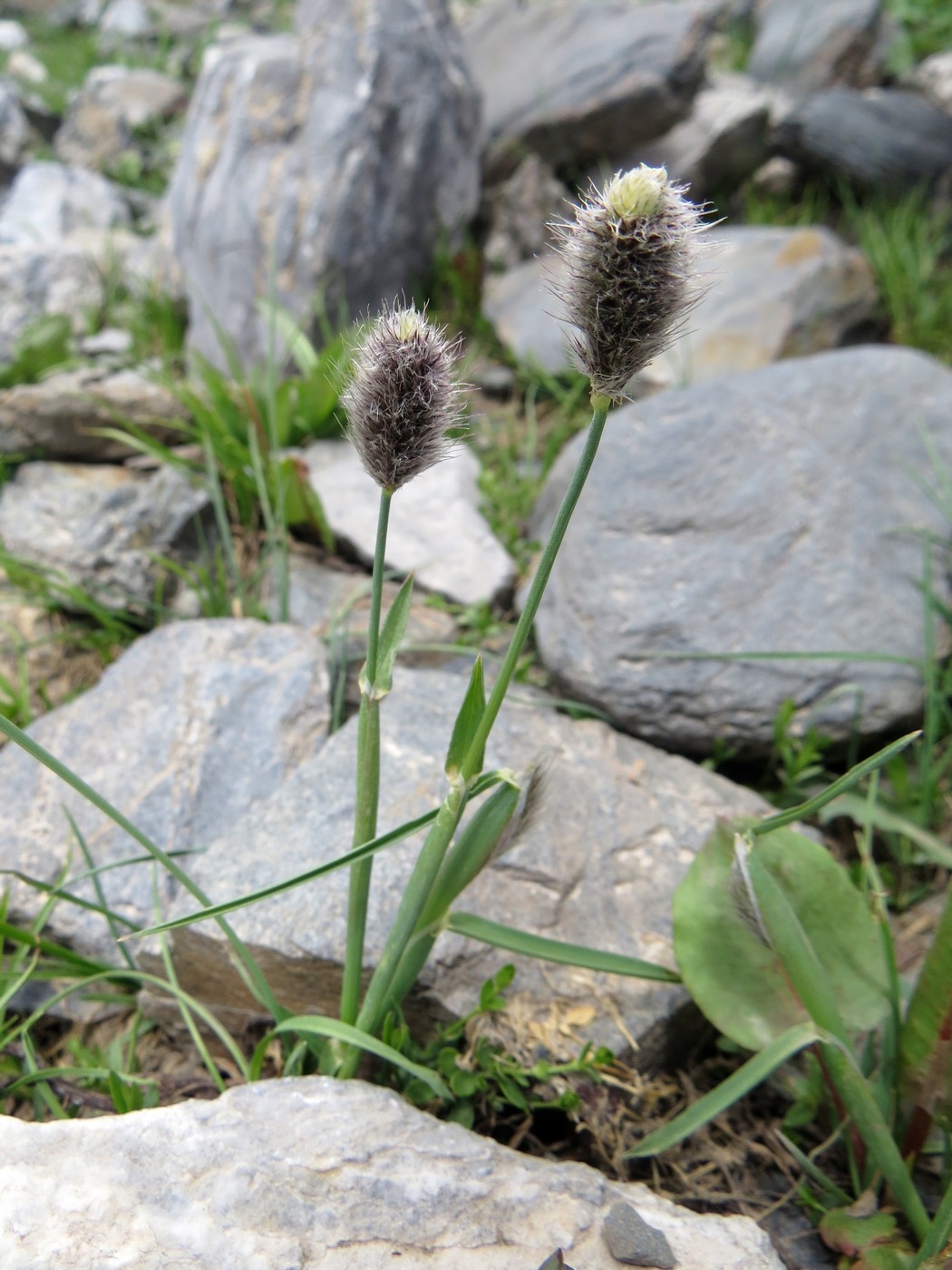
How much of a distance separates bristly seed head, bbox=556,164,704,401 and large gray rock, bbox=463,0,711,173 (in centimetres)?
352

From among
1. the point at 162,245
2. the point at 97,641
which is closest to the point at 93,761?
the point at 97,641

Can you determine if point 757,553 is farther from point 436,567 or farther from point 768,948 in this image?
point 768,948

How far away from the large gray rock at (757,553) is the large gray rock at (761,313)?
580 mm

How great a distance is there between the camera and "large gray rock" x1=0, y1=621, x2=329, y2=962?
1735 millimetres

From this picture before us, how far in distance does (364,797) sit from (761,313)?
2536 mm

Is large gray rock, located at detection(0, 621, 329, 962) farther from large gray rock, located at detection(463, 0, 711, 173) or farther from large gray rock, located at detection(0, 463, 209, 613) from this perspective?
large gray rock, located at detection(463, 0, 711, 173)

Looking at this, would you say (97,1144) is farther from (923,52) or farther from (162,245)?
(923,52)

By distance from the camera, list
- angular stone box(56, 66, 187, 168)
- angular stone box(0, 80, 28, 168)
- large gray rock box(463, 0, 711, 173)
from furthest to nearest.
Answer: angular stone box(56, 66, 187, 168) → angular stone box(0, 80, 28, 168) → large gray rock box(463, 0, 711, 173)

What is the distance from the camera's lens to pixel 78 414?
2658 mm

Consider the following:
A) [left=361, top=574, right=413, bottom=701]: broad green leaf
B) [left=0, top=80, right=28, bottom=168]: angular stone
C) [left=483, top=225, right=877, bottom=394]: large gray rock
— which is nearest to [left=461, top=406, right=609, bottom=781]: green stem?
[left=361, top=574, right=413, bottom=701]: broad green leaf

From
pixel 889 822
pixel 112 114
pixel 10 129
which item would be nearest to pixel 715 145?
pixel 889 822

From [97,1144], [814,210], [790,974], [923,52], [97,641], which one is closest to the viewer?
[97,1144]

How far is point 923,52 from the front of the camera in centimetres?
487

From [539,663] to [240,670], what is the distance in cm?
71
